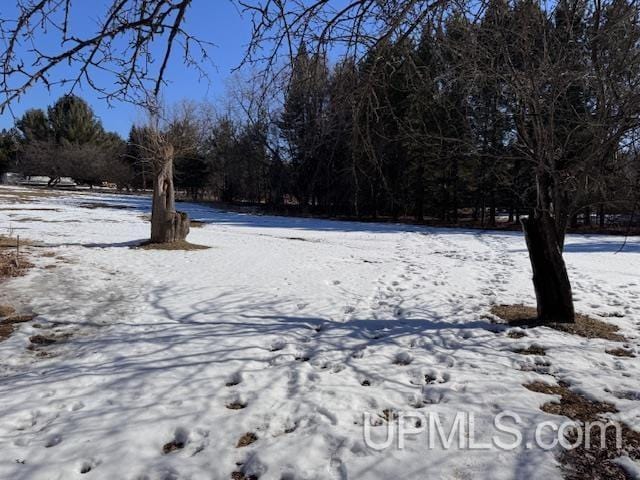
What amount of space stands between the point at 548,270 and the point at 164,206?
10.2 meters

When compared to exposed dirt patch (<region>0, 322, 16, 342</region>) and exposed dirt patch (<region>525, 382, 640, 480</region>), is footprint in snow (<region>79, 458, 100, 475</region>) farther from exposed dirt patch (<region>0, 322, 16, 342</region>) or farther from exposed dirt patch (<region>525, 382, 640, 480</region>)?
exposed dirt patch (<region>0, 322, 16, 342</region>)

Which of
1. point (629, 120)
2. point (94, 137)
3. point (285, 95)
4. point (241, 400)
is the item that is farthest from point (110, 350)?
point (94, 137)

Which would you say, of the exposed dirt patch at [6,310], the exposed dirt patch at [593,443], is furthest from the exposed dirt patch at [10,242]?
the exposed dirt patch at [593,443]

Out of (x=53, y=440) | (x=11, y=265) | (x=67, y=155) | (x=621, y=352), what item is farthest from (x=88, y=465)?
(x=67, y=155)

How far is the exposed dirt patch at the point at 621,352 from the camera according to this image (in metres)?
4.42

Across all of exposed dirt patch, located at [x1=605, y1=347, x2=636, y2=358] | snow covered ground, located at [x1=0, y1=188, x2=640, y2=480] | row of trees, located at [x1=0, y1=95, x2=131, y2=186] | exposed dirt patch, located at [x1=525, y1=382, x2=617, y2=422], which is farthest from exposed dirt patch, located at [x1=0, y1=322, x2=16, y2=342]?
row of trees, located at [x1=0, y1=95, x2=131, y2=186]

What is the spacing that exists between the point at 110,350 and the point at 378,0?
410 centimetres

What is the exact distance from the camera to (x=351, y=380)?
12.6 ft

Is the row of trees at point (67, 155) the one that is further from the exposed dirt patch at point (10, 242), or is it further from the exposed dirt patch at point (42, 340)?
the exposed dirt patch at point (42, 340)

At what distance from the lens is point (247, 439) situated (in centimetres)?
291

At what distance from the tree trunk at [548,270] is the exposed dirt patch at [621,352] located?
84cm

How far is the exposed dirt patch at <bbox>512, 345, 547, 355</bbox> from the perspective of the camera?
14.7 ft

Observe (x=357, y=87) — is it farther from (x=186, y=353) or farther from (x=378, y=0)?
(x=186, y=353)

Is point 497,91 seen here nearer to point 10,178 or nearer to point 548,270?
point 548,270
